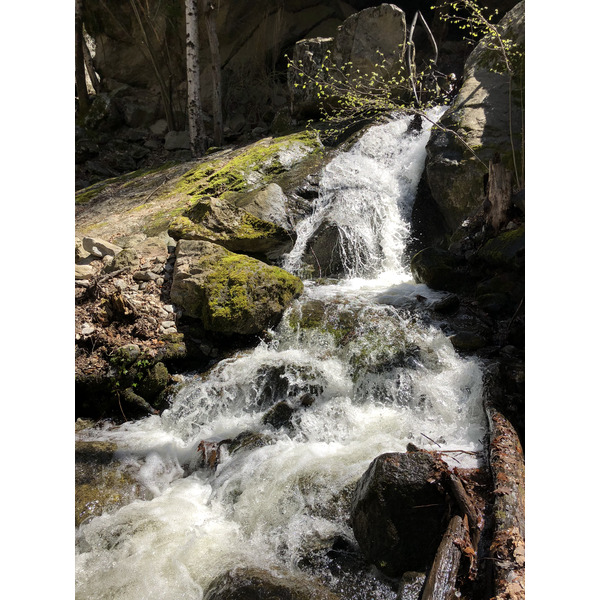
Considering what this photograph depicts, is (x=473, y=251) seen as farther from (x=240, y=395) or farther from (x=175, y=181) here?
(x=175, y=181)

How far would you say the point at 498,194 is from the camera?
6.07m

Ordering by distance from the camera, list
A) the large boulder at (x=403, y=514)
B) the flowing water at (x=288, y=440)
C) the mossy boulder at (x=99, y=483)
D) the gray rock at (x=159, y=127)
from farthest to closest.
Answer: the gray rock at (x=159, y=127)
the mossy boulder at (x=99, y=483)
the flowing water at (x=288, y=440)
the large boulder at (x=403, y=514)

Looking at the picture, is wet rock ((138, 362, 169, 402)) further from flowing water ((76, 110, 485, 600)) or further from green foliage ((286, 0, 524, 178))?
green foliage ((286, 0, 524, 178))

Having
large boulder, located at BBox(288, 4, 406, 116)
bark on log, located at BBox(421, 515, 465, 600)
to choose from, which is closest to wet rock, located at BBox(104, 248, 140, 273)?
bark on log, located at BBox(421, 515, 465, 600)

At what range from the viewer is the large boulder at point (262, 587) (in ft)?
8.01

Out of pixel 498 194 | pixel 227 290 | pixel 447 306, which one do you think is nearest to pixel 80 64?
pixel 227 290

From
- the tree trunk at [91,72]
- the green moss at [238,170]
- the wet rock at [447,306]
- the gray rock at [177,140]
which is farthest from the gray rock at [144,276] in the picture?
the tree trunk at [91,72]

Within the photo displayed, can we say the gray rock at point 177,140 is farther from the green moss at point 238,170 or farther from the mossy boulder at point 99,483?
the mossy boulder at point 99,483

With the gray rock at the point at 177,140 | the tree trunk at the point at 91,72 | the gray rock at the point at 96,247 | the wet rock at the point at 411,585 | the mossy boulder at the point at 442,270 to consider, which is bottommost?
the wet rock at the point at 411,585

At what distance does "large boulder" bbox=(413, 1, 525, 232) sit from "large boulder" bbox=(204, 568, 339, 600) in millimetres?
6260

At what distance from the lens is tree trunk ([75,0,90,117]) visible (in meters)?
13.8

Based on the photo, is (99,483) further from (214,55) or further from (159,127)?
(159,127)

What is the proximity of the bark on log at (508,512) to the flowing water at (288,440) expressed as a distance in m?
0.33

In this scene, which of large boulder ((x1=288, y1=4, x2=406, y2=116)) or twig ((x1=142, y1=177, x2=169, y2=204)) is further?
large boulder ((x1=288, y1=4, x2=406, y2=116))
